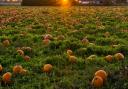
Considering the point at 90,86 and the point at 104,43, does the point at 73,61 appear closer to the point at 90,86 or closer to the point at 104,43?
the point at 90,86

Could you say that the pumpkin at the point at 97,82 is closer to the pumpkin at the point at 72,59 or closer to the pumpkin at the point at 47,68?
the pumpkin at the point at 47,68

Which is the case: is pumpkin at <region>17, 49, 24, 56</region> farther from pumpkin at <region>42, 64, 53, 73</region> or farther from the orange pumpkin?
the orange pumpkin

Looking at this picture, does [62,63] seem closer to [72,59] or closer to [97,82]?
[72,59]

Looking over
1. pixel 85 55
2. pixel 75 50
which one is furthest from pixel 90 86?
pixel 75 50

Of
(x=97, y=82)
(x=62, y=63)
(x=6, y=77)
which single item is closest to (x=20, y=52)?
(x=62, y=63)

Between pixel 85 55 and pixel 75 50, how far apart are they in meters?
0.52

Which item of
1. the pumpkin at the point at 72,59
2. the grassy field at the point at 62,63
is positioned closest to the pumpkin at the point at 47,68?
the grassy field at the point at 62,63

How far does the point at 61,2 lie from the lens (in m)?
40.3

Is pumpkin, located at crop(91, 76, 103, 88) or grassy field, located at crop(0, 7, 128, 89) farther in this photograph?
grassy field, located at crop(0, 7, 128, 89)

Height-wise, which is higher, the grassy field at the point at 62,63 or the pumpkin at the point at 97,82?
the pumpkin at the point at 97,82

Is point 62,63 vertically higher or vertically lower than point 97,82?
lower

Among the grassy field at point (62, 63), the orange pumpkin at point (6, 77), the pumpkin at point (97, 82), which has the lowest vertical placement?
the grassy field at point (62, 63)

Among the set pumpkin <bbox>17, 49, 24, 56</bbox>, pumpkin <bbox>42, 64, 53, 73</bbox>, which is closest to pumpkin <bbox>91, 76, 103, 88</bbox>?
pumpkin <bbox>42, 64, 53, 73</bbox>

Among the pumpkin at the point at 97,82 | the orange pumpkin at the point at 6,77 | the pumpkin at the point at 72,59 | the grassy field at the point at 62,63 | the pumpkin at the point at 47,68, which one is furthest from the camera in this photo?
the pumpkin at the point at 72,59
